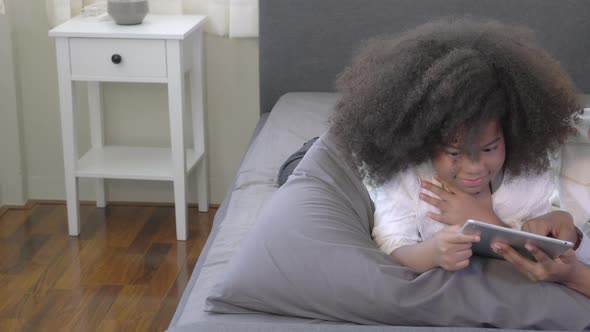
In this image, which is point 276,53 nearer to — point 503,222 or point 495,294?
point 503,222

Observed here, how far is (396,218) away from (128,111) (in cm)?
172

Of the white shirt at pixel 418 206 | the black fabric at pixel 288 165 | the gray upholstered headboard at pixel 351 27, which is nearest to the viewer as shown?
the white shirt at pixel 418 206

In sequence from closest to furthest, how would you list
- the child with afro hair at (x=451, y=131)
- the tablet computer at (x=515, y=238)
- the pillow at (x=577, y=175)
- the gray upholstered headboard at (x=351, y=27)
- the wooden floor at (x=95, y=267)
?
the tablet computer at (x=515, y=238)
the child with afro hair at (x=451, y=131)
the pillow at (x=577, y=175)
the wooden floor at (x=95, y=267)
the gray upholstered headboard at (x=351, y=27)

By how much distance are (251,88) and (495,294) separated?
1762 millimetres

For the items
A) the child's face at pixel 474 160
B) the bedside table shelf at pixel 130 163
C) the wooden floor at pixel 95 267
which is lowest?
the wooden floor at pixel 95 267

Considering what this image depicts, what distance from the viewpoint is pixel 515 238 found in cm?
108

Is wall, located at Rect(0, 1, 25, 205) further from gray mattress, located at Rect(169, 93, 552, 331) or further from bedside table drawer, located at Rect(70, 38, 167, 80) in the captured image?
gray mattress, located at Rect(169, 93, 552, 331)

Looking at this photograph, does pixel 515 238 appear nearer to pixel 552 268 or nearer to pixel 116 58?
pixel 552 268

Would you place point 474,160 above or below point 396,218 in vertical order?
above

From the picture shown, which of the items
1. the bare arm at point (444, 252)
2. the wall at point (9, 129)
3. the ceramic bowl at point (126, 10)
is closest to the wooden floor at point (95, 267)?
the wall at point (9, 129)

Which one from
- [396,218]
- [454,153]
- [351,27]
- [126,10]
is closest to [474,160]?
[454,153]

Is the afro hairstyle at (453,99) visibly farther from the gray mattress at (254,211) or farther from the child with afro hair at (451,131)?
the gray mattress at (254,211)

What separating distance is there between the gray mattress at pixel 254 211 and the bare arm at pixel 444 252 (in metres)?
0.10

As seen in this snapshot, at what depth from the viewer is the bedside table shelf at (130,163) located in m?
2.55
